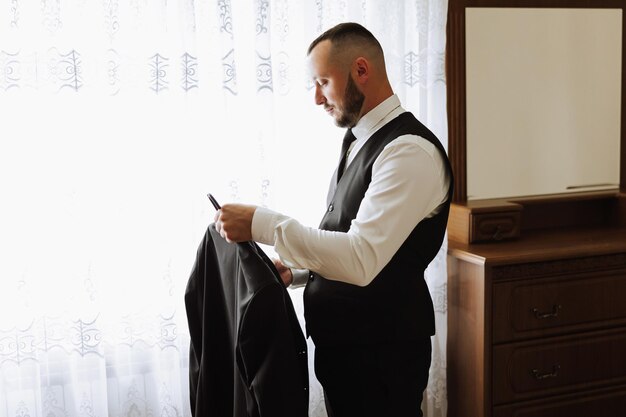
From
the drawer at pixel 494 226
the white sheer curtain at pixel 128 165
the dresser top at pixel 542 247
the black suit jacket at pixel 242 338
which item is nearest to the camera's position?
the black suit jacket at pixel 242 338

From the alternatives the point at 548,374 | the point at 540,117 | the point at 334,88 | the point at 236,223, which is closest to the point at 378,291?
the point at 236,223

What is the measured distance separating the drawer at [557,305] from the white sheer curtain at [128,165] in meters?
0.74

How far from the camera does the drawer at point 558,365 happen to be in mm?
2521

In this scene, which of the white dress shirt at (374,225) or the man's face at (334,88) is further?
the man's face at (334,88)

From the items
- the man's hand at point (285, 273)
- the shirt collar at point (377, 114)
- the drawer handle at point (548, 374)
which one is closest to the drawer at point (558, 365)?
the drawer handle at point (548, 374)

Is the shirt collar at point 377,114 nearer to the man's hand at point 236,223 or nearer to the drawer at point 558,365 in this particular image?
the man's hand at point 236,223

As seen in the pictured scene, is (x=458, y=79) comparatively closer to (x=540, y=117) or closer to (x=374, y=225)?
(x=540, y=117)

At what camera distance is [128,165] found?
90.8 inches

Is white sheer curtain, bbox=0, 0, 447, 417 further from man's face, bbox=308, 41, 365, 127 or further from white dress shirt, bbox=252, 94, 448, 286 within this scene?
white dress shirt, bbox=252, 94, 448, 286

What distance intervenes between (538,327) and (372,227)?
1.22 meters

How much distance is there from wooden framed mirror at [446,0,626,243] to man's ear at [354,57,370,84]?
3.21ft

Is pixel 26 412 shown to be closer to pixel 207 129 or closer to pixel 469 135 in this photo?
pixel 207 129

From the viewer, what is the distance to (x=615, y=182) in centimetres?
308

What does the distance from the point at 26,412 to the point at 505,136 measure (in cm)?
202
